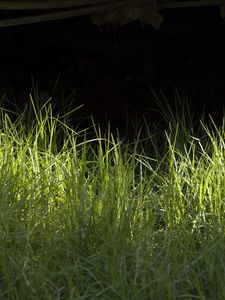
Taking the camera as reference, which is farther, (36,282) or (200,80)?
(200,80)

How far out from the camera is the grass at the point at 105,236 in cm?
283

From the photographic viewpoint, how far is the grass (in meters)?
2.83

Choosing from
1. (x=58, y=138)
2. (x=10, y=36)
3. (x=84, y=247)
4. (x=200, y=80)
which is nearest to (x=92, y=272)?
(x=84, y=247)

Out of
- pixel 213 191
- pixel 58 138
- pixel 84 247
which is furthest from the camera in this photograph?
pixel 58 138

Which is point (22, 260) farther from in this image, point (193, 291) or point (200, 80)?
point (200, 80)

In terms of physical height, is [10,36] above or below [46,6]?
below

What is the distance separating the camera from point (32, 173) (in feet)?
12.0

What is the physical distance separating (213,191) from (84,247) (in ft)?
2.23

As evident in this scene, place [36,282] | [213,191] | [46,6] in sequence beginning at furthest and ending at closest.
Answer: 1. [46,6]
2. [213,191]
3. [36,282]

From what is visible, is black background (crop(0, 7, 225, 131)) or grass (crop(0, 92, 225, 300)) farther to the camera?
black background (crop(0, 7, 225, 131))

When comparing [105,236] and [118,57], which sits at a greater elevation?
[105,236]

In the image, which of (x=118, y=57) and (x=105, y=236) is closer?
(x=105, y=236)

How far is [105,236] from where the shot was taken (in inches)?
123

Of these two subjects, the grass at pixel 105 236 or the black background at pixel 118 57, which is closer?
the grass at pixel 105 236
